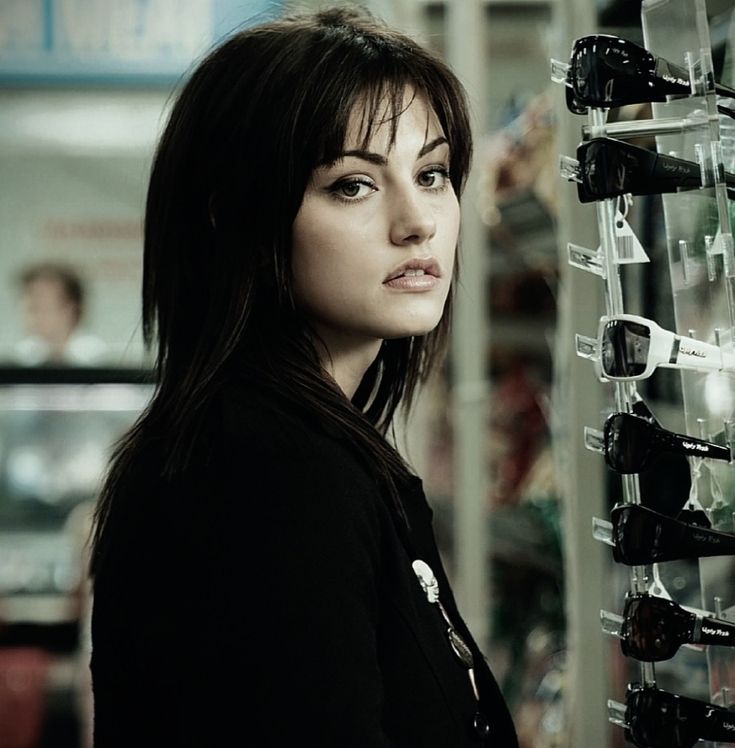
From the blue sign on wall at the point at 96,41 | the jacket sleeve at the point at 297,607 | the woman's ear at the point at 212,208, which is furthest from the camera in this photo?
the blue sign on wall at the point at 96,41

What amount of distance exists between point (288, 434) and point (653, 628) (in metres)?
0.35

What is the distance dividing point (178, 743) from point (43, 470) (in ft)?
9.15

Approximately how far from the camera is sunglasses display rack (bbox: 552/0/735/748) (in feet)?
3.30

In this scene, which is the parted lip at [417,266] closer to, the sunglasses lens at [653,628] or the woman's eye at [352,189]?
the woman's eye at [352,189]

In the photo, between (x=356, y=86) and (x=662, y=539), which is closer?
(x=662, y=539)

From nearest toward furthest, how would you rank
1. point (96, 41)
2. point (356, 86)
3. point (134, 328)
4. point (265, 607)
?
point (265, 607) < point (356, 86) < point (134, 328) < point (96, 41)

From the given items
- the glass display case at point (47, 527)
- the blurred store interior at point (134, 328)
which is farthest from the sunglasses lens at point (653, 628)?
the glass display case at point (47, 527)

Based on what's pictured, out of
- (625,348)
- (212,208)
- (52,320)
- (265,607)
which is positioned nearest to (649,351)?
(625,348)

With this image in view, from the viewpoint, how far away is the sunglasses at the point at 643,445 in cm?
102

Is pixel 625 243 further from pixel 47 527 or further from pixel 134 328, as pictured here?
pixel 47 527

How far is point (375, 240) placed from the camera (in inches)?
45.9

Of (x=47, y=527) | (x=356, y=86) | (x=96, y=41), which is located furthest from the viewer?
(x=47, y=527)

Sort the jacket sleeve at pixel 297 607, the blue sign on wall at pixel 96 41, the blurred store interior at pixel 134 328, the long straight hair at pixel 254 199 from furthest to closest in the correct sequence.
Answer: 1. the blue sign on wall at pixel 96 41
2. the blurred store interior at pixel 134 328
3. the long straight hair at pixel 254 199
4. the jacket sleeve at pixel 297 607

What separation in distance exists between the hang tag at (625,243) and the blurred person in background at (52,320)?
2812 mm
